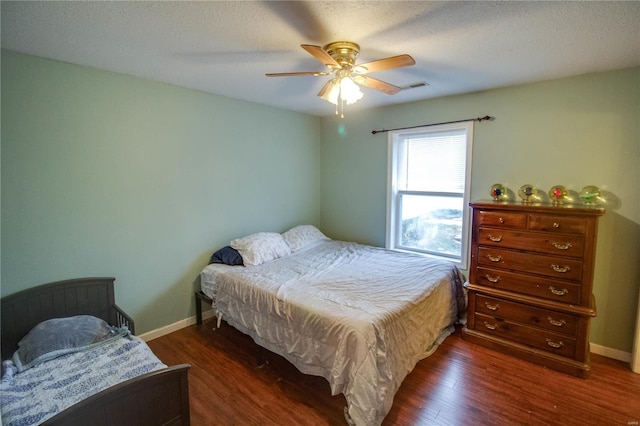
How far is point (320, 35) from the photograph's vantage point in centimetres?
179

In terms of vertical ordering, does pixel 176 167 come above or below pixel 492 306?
above

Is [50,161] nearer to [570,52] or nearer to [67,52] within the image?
[67,52]

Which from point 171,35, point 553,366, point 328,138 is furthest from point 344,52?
point 553,366

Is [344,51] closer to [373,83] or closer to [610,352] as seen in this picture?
[373,83]

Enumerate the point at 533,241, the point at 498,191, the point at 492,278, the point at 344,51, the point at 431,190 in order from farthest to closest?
the point at 431,190 → the point at 498,191 → the point at 492,278 → the point at 533,241 → the point at 344,51

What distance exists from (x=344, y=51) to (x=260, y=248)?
204 centimetres

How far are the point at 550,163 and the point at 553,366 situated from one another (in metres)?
1.70

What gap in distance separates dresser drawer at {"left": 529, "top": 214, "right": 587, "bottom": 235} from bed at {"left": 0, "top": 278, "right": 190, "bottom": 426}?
106 inches

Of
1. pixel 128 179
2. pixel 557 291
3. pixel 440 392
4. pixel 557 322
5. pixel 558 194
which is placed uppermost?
pixel 128 179

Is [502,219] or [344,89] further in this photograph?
[502,219]

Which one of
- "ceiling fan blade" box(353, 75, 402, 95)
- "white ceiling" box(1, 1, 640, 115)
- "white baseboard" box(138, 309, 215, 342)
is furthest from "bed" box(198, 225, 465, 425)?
"white ceiling" box(1, 1, 640, 115)

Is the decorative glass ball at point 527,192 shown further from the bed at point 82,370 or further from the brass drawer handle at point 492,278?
the bed at point 82,370

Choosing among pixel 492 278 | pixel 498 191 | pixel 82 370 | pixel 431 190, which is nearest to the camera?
pixel 82 370

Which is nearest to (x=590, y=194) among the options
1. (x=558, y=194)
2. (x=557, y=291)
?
(x=558, y=194)
